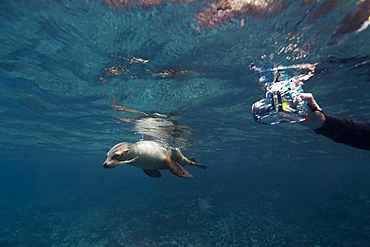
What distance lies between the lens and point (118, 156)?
375 centimetres

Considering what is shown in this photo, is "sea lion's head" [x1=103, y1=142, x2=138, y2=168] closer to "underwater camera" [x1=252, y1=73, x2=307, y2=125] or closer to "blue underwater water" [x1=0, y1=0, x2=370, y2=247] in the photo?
"underwater camera" [x1=252, y1=73, x2=307, y2=125]

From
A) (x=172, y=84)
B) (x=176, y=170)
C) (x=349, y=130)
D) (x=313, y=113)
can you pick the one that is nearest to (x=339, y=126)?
Result: (x=349, y=130)

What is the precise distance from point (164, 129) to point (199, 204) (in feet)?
40.8

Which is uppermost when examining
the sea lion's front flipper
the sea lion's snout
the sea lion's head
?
the sea lion's head

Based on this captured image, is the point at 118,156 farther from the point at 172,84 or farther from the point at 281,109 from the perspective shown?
the point at 172,84

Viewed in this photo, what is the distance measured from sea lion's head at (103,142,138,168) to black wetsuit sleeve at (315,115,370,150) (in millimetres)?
3780

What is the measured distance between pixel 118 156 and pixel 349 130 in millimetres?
4076

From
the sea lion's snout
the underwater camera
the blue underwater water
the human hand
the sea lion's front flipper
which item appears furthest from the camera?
the blue underwater water

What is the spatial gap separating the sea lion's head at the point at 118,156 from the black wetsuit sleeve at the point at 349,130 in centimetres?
378

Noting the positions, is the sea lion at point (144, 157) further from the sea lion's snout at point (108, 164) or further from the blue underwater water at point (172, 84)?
the blue underwater water at point (172, 84)

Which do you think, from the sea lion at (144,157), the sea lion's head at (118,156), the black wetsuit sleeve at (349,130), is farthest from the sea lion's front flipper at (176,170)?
the black wetsuit sleeve at (349,130)

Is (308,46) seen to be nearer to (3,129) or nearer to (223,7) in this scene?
(223,7)

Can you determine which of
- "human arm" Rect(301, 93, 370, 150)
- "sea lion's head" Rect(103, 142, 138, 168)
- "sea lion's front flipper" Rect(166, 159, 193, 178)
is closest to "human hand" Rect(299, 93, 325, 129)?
"human arm" Rect(301, 93, 370, 150)

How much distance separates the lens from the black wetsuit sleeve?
2841 millimetres
